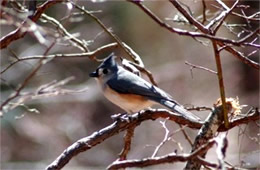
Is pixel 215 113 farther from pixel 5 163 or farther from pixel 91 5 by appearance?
pixel 91 5

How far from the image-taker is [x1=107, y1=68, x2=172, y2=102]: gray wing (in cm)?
339

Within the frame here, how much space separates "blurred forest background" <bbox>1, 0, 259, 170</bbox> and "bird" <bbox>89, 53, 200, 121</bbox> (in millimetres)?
3960

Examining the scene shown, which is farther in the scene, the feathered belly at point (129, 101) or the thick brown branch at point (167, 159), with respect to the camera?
the feathered belly at point (129, 101)

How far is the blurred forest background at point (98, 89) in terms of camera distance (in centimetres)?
798

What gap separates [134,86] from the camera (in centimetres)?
354

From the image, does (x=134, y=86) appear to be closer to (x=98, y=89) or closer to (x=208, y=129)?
(x=208, y=129)

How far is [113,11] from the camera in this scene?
883cm

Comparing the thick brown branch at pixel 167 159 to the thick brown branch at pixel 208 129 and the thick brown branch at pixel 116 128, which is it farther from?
the thick brown branch at pixel 116 128

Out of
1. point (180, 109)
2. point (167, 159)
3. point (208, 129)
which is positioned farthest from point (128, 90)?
point (167, 159)

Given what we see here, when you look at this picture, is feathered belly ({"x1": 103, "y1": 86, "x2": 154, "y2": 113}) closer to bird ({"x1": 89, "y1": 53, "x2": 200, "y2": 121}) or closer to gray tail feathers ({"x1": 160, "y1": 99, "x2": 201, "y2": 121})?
bird ({"x1": 89, "y1": 53, "x2": 200, "y2": 121})

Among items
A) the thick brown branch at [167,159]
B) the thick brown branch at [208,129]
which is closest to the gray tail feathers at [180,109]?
the thick brown branch at [208,129]

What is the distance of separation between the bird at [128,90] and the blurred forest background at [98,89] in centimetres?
396

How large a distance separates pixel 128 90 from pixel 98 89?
209 inches

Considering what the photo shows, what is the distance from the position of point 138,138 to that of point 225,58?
5.66ft
